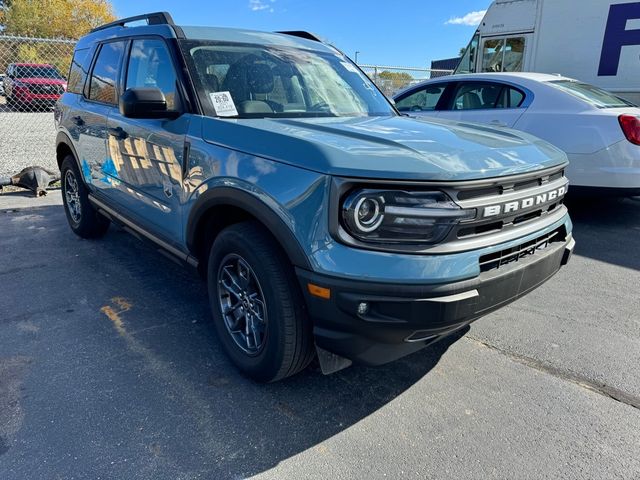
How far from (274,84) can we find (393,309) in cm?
187

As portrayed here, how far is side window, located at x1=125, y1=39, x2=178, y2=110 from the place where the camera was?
2949mm

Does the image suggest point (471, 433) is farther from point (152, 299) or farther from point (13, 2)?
point (13, 2)

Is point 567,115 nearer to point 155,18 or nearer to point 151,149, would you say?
point 155,18

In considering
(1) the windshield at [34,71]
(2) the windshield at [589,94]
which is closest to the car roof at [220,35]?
(2) the windshield at [589,94]

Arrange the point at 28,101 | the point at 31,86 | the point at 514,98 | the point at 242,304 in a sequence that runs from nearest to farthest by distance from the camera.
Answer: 1. the point at 242,304
2. the point at 514,98
3. the point at 28,101
4. the point at 31,86

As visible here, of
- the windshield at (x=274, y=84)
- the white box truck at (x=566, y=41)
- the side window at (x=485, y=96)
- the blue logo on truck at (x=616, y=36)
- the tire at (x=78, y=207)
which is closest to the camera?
the windshield at (x=274, y=84)

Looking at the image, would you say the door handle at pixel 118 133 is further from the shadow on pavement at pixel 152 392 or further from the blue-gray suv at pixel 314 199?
the shadow on pavement at pixel 152 392

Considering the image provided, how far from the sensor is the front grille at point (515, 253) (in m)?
2.10

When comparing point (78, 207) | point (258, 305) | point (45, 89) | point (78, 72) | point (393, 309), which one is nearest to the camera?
point (393, 309)

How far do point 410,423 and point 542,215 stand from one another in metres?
1.30

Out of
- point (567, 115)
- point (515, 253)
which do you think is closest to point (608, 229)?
point (567, 115)

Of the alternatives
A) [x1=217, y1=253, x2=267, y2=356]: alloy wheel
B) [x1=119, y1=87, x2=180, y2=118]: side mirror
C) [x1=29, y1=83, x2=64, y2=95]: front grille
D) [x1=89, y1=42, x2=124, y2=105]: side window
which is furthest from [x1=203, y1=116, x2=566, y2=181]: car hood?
[x1=29, y1=83, x2=64, y2=95]: front grille

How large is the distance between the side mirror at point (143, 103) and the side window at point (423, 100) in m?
4.55

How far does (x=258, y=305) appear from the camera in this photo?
8.18 ft
